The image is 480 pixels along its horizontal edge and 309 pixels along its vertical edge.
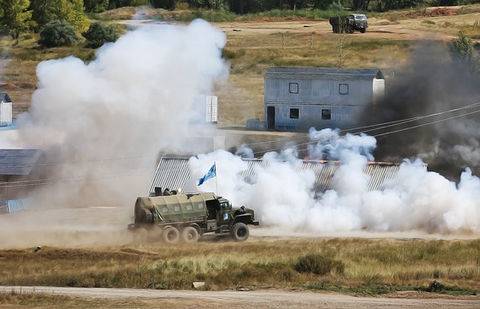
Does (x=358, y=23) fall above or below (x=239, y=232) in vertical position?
above

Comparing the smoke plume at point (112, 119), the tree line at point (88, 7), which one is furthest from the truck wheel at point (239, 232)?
the tree line at point (88, 7)

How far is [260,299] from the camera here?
1698 inches

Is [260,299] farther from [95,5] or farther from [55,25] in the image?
[95,5]

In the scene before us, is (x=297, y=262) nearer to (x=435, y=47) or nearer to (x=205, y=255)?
(x=205, y=255)

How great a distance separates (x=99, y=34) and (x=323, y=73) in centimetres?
3406

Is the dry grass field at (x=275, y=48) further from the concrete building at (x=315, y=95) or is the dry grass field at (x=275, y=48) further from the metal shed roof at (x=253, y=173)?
the metal shed roof at (x=253, y=173)

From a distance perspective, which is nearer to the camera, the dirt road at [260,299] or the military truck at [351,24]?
the dirt road at [260,299]

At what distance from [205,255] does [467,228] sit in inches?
640

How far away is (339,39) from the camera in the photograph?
126438 millimetres

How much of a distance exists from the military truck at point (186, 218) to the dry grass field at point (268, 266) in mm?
1312

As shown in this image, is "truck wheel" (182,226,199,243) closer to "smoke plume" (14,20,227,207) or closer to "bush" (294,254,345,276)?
"bush" (294,254,345,276)

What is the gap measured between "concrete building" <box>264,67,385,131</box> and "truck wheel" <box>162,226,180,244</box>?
36710mm

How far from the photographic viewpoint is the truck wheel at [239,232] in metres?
60.9

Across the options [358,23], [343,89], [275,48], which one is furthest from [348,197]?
[358,23]
